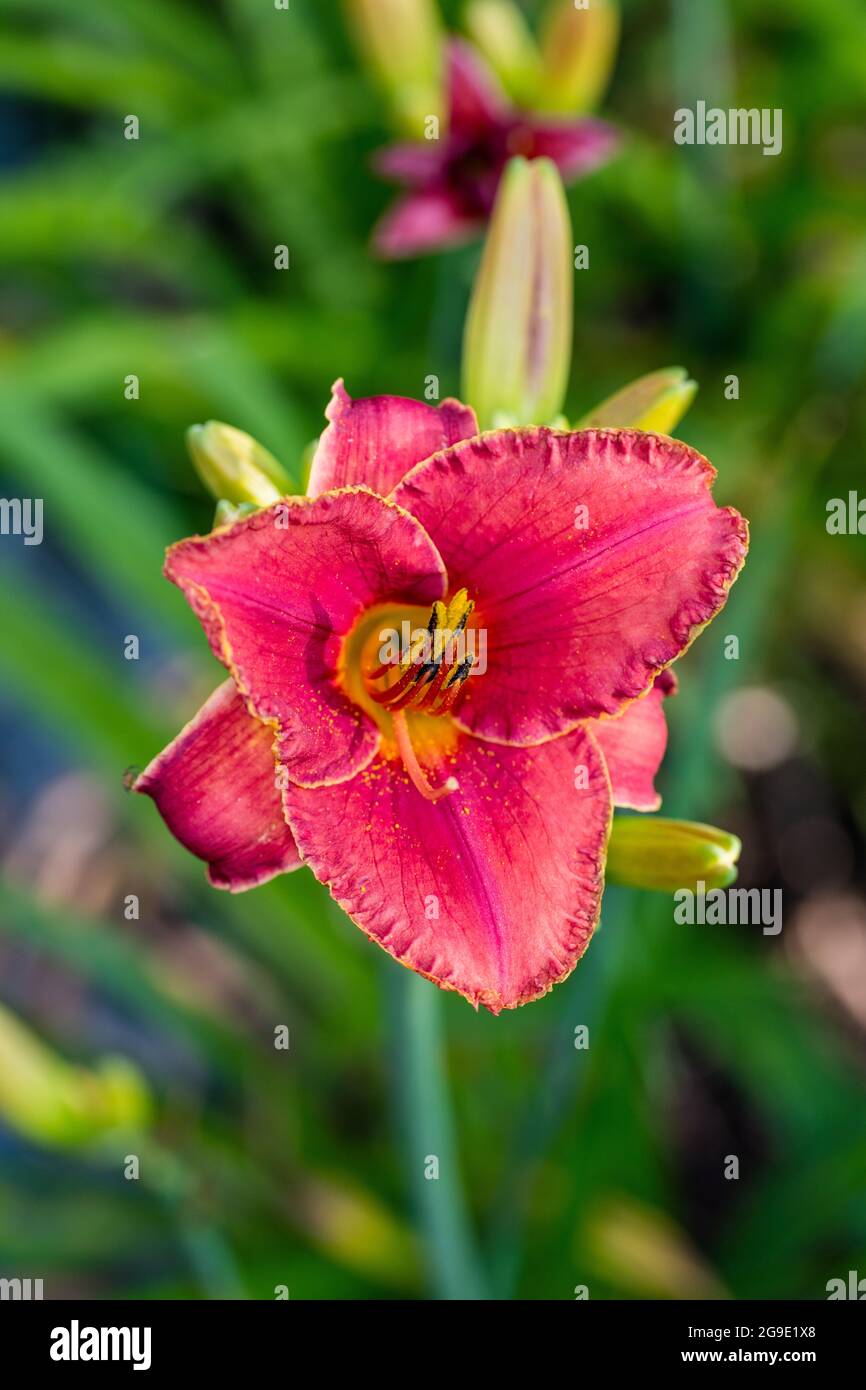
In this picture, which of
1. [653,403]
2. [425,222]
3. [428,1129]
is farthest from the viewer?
[425,222]

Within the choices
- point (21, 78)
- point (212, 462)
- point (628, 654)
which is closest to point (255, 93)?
point (21, 78)

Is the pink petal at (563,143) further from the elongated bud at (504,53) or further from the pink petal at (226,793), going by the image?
the pink petal at (226,793)

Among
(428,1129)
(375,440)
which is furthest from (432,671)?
(428,1129)

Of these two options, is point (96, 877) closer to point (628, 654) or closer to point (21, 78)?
point (21, 78)

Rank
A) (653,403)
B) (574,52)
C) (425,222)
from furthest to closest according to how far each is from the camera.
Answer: (574,52) → (425,222) → (653,403)

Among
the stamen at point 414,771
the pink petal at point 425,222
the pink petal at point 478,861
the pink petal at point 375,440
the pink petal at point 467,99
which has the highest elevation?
the pink petal at point 467,99

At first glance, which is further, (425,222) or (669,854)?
(425,222)

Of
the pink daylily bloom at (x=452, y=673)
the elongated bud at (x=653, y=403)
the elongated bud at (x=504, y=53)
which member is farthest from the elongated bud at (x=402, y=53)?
the pink daylily bloom at (x=452, y=673)

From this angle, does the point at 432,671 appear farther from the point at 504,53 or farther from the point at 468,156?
the point at 504,53
